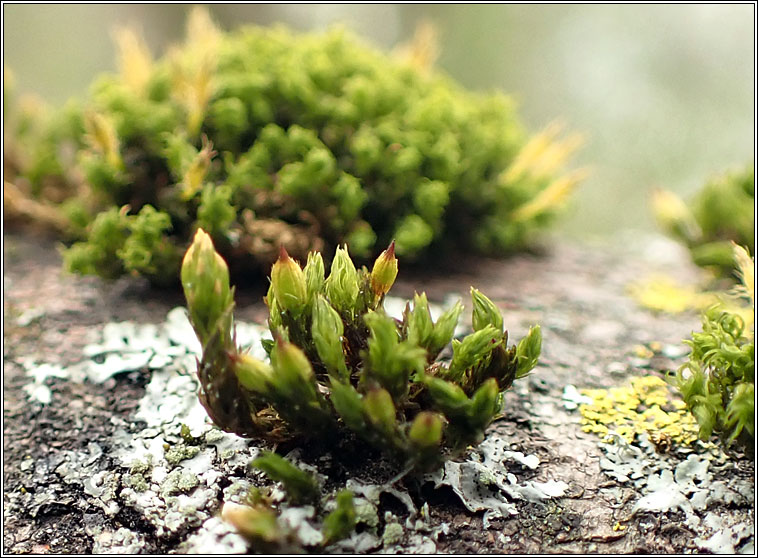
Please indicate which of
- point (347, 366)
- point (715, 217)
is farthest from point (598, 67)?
point (347, 366)

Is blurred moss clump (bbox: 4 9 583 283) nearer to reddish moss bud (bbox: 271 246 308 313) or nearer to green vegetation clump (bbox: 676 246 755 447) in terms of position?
reddish moss bud (bbox: 271 246 308 313)

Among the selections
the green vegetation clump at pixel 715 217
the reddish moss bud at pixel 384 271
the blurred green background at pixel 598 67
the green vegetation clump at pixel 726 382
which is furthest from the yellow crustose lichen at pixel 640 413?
the blurred green background at pixel 598 67

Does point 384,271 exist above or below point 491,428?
above

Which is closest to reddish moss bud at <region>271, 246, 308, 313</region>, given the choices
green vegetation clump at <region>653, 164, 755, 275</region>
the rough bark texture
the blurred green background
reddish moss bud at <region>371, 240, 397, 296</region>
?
reddish moss bud at <region>371, 240, 397, 296</region>

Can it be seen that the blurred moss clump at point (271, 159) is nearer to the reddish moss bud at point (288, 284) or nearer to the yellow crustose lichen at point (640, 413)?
the reddish moss bud at point (288, 284)

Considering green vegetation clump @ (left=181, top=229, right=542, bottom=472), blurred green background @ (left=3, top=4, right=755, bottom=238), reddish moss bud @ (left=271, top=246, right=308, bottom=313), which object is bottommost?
green vegetation clump @ (left=181, top=229, right=542, bottom=472)

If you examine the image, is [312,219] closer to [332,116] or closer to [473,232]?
[332,116]

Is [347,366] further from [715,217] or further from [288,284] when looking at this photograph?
[715,217]
